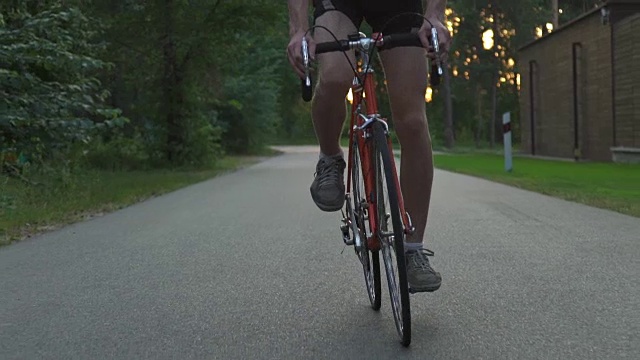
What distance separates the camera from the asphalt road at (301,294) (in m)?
3.26

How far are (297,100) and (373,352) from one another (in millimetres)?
61584

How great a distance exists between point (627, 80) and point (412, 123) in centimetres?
1985

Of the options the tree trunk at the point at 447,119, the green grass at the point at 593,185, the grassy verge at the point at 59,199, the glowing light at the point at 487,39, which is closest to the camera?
the grassy verge at the point at 59,199

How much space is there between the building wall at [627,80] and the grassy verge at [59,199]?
Answer: 12.5 m

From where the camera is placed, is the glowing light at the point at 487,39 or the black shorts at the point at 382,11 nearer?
the black shorts at the point at 382,11

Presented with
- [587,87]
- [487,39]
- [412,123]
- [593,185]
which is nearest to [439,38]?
[412,123]

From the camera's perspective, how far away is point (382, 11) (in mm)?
3590

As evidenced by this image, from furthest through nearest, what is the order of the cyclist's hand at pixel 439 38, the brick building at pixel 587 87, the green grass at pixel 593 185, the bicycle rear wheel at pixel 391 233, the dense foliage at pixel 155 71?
the brick building at pixel 587 87 < the green grass at pixel 593 185 < the dense foliage at pixel 155 71 < the cyclist's hand at pixel 439 38 < the bicycle rear wheel at pixel 391 233

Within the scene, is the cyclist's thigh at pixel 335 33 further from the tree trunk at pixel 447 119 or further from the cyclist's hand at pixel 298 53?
the tree trunk at pixel 447 119

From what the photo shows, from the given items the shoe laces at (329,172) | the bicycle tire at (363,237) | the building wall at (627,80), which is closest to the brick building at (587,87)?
the building wall at (627,80)

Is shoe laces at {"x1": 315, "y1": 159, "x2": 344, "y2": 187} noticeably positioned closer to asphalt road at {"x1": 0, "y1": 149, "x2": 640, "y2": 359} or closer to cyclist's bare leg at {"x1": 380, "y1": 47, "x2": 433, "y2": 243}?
cyclist's bare leg at {"x1": 380, "y1": 47, "x2": 433, "y2": 243}

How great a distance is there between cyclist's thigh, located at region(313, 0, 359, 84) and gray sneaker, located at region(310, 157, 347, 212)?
1.40 feet

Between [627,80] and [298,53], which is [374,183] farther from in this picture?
[627,80]

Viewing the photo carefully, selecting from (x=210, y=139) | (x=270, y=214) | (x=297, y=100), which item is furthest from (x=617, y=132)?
(x=297, y=100)
